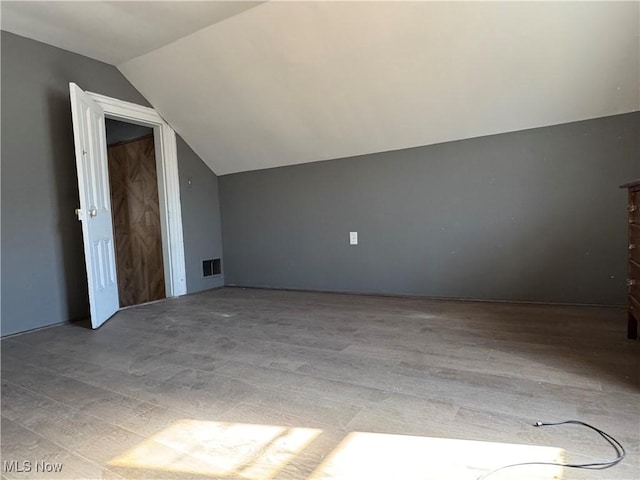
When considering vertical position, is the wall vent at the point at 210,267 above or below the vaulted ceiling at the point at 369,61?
below

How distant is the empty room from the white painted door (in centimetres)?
2

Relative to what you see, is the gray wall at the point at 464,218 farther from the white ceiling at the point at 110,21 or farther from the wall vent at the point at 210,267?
the white ceiling at the point at 110,21

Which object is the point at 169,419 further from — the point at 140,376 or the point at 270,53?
the point at 270,53

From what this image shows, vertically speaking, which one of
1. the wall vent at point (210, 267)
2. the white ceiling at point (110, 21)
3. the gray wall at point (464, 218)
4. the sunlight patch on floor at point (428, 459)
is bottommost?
the sunlight patch on floor at point (428, 459)

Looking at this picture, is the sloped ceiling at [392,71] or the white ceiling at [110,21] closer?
the sloped ceiling at [392,71]

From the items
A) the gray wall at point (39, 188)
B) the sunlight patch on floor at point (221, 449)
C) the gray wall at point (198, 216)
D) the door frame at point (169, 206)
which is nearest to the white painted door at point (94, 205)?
the gray wall at point (39, 188)

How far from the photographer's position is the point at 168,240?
386cm

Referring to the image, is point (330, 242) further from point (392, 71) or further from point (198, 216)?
point (392, 71)

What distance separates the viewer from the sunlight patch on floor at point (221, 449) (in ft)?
A: 3.59

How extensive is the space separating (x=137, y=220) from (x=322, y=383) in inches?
146

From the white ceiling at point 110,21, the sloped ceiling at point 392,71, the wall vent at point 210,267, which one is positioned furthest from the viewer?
the wall vent at point 210,267

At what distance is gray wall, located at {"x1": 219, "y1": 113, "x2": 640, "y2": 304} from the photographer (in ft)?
8.65

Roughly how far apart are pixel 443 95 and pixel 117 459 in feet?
9.40

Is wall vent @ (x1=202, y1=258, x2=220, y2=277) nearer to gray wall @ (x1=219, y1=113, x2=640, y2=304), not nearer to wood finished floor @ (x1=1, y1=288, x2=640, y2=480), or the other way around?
gray wall @ (x1=219, y1=113, x2=640, y2=304)
